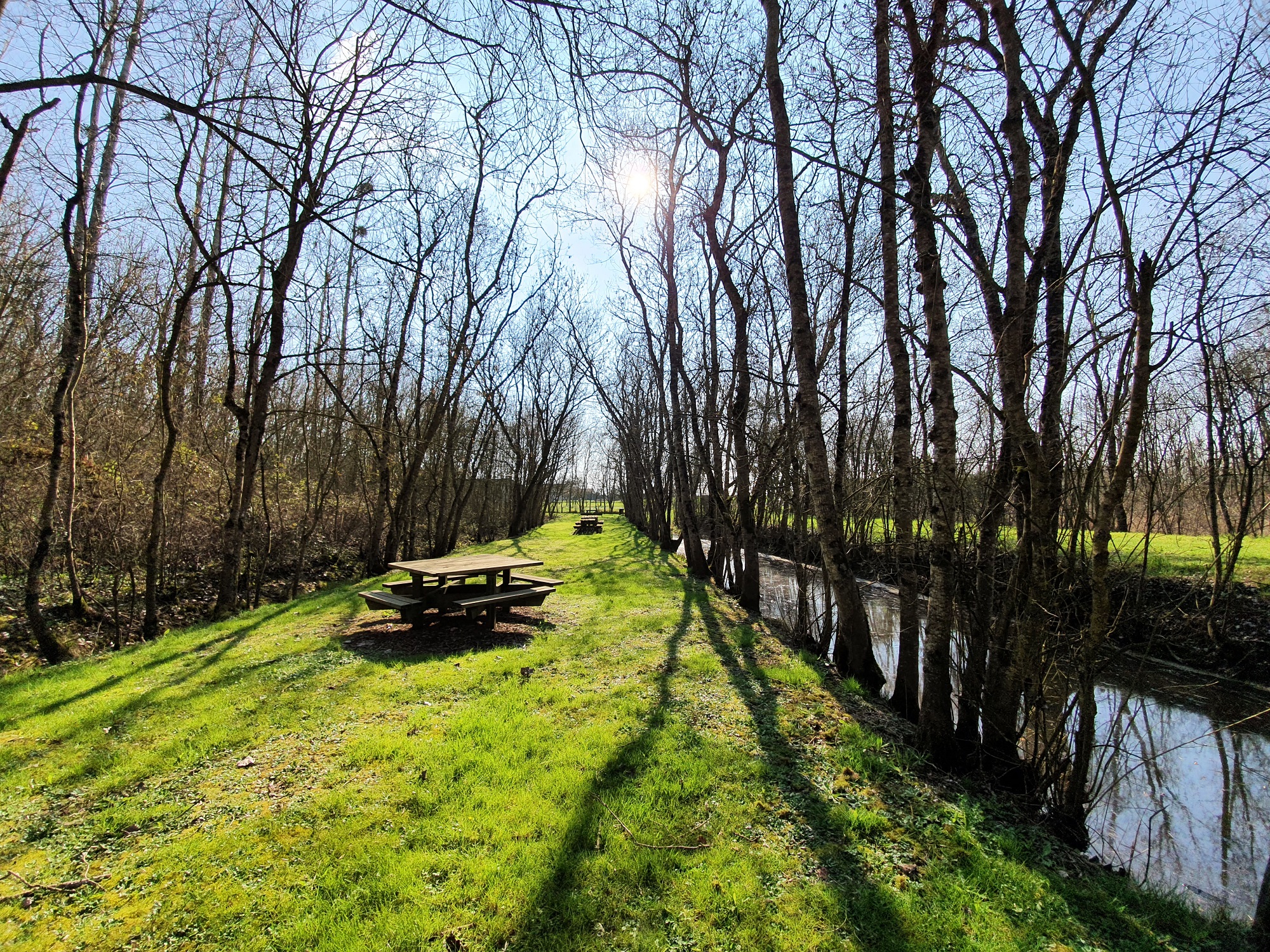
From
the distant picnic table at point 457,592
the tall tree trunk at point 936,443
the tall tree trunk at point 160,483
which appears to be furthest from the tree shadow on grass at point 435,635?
the tall tree trunk at point 936,443

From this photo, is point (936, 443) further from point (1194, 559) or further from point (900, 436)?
point (1194, 559)

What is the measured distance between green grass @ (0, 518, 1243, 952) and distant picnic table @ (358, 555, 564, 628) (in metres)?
Answer: 1.49

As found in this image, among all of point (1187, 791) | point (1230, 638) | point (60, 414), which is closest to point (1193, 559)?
point (1230, 638)

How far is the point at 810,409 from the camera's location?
5.29 meters

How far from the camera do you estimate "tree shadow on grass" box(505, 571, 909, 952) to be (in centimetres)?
222

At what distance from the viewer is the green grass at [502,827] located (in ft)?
7.35

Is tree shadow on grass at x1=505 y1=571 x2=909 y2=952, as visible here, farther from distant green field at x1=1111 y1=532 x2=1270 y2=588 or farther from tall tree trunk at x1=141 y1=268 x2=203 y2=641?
tall tree trunk at x1=141 y1=268 x2=203 y2=641

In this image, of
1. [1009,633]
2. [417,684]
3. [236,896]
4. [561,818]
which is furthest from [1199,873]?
[417,684]

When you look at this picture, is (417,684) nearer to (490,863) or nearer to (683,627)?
(490,863)

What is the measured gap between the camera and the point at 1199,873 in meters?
3.54

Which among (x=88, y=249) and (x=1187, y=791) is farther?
(x=88, y=249)

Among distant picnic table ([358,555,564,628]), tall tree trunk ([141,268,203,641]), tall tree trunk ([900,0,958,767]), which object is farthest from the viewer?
tall tree trunk ([141,268,203,641])

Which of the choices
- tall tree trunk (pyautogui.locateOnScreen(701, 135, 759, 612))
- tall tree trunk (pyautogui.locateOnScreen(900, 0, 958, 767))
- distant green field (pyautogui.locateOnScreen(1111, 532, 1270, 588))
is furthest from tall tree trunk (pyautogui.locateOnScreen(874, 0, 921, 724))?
distant green field (pyautogui.locateOnScreen(1111, 532, 1270, 588))

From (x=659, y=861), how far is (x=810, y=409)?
4111 mm
